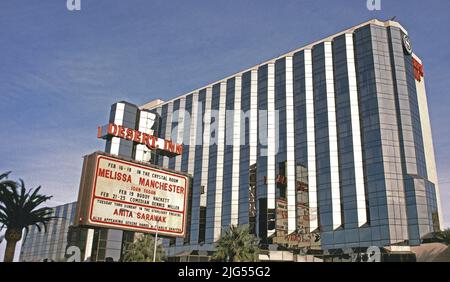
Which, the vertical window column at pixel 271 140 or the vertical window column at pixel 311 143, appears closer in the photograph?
the vertical window column at pixel 311 143

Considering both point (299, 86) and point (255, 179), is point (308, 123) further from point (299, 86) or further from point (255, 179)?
point (255, 179)

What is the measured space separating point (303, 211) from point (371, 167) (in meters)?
15.9

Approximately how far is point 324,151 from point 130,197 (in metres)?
47.5

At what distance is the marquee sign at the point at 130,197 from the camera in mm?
44938

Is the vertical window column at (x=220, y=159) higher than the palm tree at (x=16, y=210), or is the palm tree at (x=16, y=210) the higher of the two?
the vertical window column at (x=220, y=159)

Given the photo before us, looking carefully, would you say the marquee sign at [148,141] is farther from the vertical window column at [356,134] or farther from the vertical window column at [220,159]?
the vertical window column at [356,134]

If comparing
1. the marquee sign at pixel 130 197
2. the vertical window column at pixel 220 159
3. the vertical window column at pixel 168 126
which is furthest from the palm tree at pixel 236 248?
the vertical window column at pixel 168 126

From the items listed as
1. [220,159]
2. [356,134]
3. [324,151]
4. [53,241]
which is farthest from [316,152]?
[53,241]

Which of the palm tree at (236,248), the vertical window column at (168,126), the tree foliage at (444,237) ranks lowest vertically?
the palm tree at (236,248)

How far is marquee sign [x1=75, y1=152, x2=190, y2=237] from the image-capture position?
147 ft

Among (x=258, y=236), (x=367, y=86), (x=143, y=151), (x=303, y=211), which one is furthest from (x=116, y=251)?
(x=367, y=86)

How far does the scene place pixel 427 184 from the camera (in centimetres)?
7438

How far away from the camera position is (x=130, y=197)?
155 feet

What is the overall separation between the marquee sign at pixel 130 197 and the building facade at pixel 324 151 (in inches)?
1464
